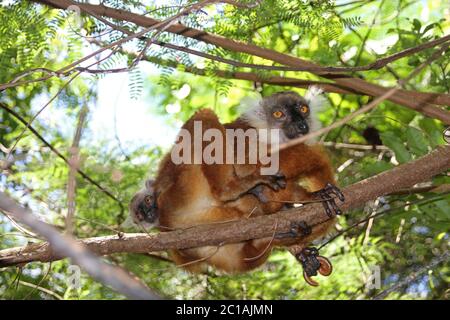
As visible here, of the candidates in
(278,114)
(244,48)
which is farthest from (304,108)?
(244,48)

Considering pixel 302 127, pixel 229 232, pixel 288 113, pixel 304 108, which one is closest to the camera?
pixel 229 232

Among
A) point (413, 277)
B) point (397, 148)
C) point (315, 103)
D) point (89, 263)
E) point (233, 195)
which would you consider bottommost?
point (89, 263)

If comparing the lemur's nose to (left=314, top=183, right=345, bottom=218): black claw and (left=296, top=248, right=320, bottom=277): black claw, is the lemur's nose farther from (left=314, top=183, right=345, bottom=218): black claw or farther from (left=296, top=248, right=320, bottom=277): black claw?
(left=296, top=248, right=320, bottom=277): black claw

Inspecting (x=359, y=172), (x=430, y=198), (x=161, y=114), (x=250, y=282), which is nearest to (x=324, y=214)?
(x=430, y=198)

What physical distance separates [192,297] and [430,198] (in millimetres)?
4043

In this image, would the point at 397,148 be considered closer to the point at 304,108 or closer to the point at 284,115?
the point at 304,108

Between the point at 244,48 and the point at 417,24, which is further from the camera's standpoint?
the point at 417,24

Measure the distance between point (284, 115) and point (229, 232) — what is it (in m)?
2.45

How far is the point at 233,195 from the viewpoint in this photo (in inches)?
235

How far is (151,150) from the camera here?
9109 mm

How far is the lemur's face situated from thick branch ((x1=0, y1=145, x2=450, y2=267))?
1.70m

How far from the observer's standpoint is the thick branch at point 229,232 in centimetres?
523

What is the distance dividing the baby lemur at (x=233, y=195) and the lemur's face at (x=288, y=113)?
13cm

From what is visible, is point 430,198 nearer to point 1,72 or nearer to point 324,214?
point 324,214
